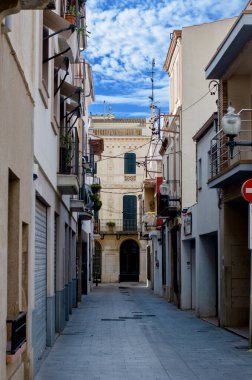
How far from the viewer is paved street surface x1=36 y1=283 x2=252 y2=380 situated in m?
11.6

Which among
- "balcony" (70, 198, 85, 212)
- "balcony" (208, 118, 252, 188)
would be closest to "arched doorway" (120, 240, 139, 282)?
"balcony" (70, 198, 85, 212)

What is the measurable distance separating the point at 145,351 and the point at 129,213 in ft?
148

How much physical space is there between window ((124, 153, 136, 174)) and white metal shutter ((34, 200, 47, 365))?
45517 mm

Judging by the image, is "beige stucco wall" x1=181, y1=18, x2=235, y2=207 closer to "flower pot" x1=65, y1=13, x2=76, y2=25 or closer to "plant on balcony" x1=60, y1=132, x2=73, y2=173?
"flower pot" x1=65, y1=13, x2=76, y2=25

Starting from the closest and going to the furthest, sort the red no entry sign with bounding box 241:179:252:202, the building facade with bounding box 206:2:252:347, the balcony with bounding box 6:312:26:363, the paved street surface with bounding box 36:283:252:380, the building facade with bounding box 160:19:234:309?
1. the balcony with bounding box 6:312:26:363
2. the paved street surface with bounding box 36:283:252:380
3. the red no entry sign with bounding box 241:179:252:202
4. the building facade with bounding box 206:2:252:347
5. the building facade with bounding box 160:19:234:309

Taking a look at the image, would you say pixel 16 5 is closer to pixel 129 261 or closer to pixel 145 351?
pixel 145 351

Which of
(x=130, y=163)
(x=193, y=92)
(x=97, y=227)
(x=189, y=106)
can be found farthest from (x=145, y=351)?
(x=130, y=163)

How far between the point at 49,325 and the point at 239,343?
14.0 feet

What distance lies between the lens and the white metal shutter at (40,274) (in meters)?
12.6

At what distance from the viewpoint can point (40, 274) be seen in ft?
43.9

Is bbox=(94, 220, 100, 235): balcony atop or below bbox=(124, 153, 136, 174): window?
below

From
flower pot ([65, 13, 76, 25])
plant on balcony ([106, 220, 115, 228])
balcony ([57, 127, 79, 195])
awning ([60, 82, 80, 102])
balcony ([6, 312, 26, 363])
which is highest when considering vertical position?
flower pot ([65, 13, 76, 25])

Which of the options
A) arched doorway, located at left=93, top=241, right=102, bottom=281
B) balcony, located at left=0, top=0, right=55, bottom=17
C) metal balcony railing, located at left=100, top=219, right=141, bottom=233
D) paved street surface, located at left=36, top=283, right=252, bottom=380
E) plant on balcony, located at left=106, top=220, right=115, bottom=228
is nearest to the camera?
balcony, located at left=0, top=0, right=55, bottom=17

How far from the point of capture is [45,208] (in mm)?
14617
